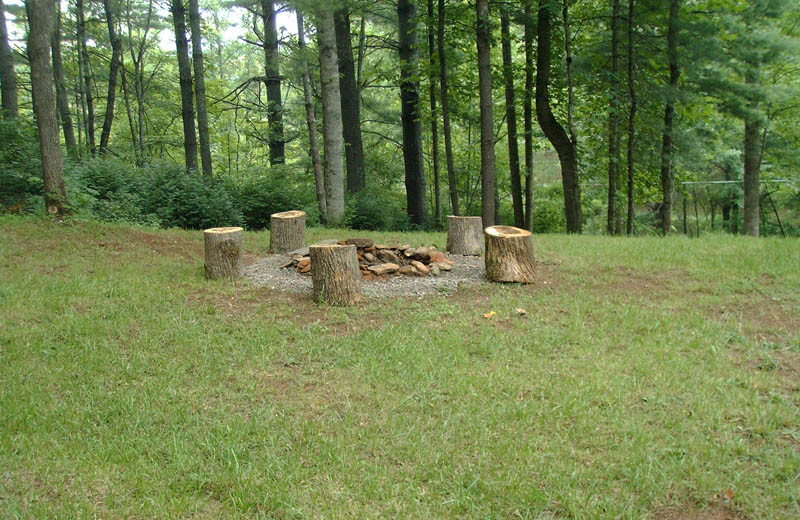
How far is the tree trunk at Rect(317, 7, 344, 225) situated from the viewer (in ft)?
38.6

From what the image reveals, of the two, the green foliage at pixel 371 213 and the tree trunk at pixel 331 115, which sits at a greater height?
the tree trunk at pixel 331 115

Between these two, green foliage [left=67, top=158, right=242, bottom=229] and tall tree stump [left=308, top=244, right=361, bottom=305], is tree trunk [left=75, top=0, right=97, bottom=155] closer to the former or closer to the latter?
green foliage [left=67, top=158, right=242, bottom=229]

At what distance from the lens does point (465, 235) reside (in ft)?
27.2

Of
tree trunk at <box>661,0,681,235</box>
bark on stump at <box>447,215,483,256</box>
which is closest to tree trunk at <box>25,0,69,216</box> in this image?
bark on stump at <box>447,215,483,256</box>

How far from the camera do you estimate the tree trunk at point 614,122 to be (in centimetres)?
1197

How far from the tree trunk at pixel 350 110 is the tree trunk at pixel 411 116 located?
1.31 meters

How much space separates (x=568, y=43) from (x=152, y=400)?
11.4m

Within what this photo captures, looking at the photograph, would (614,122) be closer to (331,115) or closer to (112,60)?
(331,115)

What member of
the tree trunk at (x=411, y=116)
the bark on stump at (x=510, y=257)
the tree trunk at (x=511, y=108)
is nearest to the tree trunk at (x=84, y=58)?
the tree trunk at (x=411, y=116)

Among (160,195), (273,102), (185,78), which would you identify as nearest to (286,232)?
(160,195)

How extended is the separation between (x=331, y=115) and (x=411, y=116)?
11.0 ft

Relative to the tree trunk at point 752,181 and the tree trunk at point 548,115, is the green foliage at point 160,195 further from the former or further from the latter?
the tree trunk at point 752,181

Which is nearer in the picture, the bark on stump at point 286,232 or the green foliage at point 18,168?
the bark on stump at point 286,232

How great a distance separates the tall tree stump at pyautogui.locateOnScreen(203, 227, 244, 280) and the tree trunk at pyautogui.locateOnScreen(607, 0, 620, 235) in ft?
28.8
